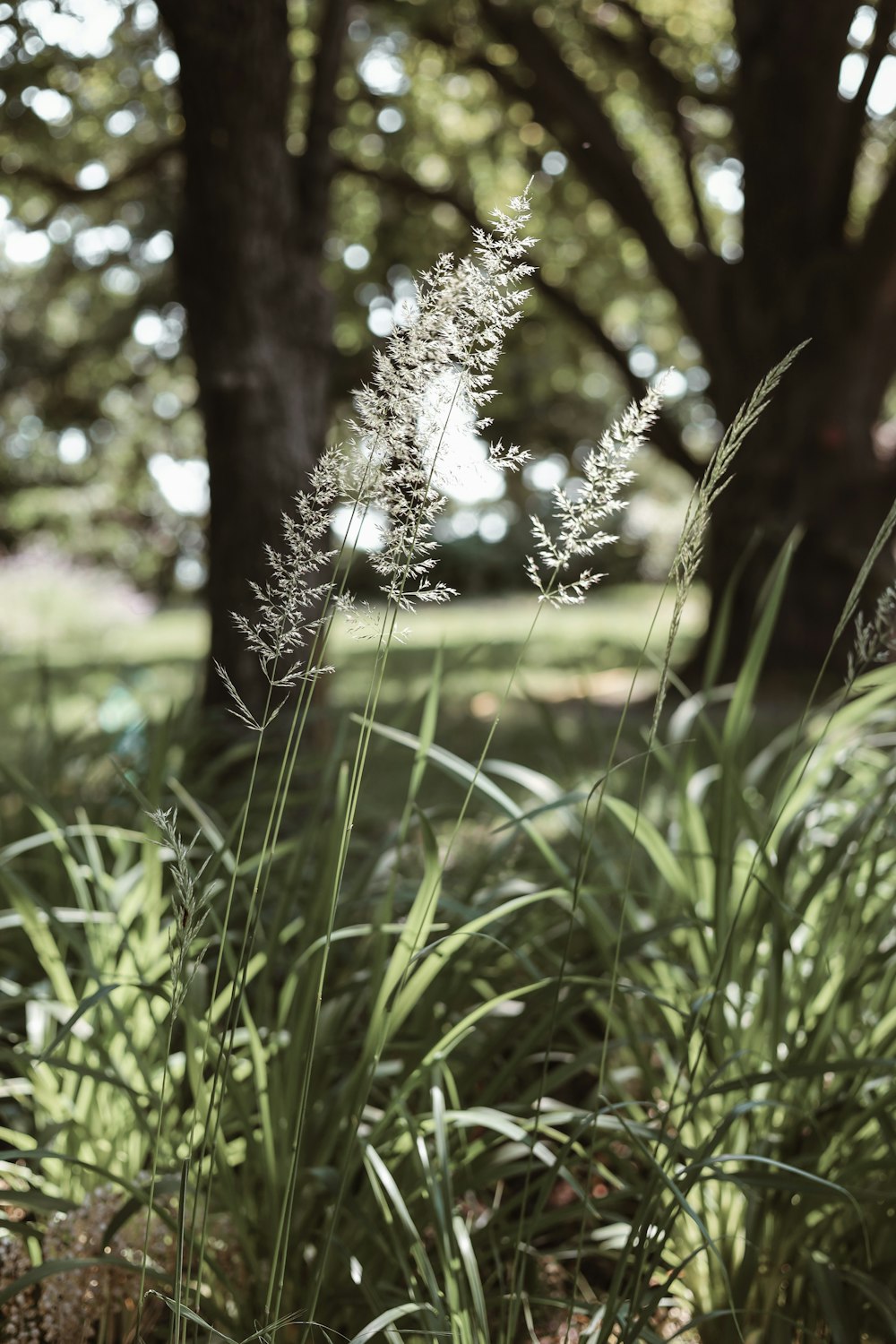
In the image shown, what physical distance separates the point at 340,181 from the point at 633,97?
2.06 metres

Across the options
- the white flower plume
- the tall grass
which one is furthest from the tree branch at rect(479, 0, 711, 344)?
the white flower plume

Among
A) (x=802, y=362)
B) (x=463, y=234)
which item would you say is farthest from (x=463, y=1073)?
(x=463, y=234)

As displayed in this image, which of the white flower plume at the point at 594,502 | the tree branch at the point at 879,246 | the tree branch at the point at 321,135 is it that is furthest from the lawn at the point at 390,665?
the tree branch at the point at 879,246

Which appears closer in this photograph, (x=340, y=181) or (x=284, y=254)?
(x=284, y=254)

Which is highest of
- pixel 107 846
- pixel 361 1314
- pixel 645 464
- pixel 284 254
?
pixel 284 254

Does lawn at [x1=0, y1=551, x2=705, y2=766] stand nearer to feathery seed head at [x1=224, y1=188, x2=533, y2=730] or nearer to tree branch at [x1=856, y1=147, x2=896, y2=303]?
feathery seed head at [x1=224, y1=188, x2=533, y2=730]

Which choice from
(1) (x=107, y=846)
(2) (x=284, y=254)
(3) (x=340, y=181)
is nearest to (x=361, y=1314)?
(1) (x=107, y=846)

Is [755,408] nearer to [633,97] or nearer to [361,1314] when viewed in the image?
[361,1314]

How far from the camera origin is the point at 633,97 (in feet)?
24.3

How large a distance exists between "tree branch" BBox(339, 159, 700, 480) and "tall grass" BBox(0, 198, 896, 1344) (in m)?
4.60

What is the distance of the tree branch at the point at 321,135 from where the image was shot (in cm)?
320

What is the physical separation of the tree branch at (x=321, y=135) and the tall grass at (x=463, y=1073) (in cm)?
217

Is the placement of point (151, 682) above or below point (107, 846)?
below

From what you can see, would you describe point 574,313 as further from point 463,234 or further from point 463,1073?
point 463,1073
